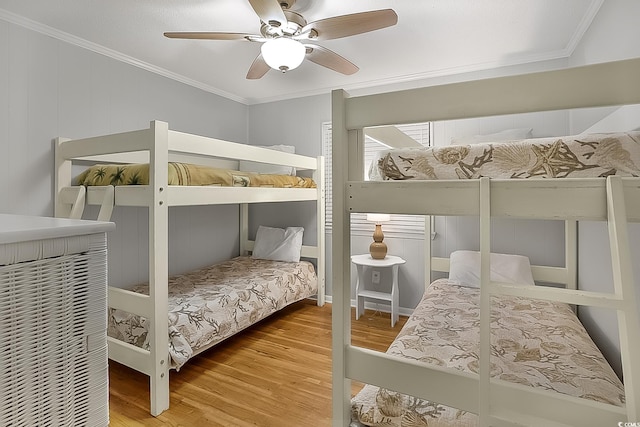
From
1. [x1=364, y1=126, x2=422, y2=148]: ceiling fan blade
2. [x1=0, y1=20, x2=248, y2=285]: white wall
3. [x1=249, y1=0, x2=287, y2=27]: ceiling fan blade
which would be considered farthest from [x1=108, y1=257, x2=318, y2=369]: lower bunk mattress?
[x1=249, y1=0, x2=287, y2=27]: ceiling fan blade

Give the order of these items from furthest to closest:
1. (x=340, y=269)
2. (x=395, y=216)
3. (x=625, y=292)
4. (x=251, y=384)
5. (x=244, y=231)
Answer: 1. (x=244, y=231)
2. (x=395, y=216)
3. (x=251, y=384)
4. (x=340, y=269)
5. (x=625, y=292)

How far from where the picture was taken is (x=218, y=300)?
7.91ft

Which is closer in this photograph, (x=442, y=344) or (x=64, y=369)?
(x=64, y=369)

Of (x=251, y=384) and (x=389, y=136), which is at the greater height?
(x=389, y=136)

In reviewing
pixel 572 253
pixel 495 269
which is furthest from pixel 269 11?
pixel 572 253

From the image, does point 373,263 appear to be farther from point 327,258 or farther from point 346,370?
point 346,370

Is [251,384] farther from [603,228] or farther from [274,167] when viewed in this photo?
[603,228]

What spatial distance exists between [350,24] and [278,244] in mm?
2423

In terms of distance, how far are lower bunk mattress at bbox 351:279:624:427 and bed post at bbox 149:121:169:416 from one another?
1.19 metres

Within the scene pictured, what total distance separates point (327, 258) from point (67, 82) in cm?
273

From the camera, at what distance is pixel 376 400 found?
3.99 ft

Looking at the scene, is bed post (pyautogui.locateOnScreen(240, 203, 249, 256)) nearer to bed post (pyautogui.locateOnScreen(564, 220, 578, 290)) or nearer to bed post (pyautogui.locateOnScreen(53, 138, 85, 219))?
bed post (pyautogui.locateOnScreen(53, 138, 85, 219))

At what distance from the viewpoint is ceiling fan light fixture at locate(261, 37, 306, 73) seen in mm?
1794

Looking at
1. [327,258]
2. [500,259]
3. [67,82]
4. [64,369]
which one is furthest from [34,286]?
[327,258]
